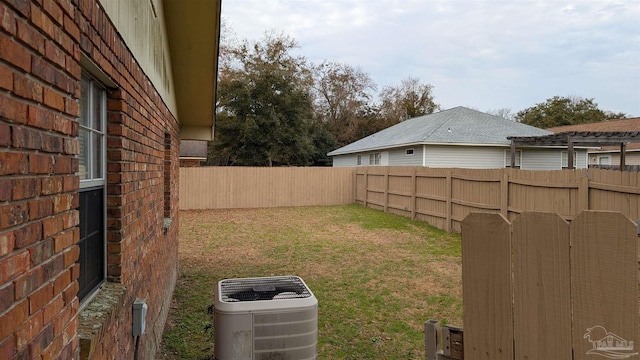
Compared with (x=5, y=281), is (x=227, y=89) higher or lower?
higher

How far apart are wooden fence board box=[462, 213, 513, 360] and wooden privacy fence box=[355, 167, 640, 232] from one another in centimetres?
626

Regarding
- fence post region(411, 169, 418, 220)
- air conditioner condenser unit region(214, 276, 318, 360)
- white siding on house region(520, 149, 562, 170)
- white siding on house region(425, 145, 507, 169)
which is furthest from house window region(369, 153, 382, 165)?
air conditioner condenser unit region(214, 276, 318, 360)

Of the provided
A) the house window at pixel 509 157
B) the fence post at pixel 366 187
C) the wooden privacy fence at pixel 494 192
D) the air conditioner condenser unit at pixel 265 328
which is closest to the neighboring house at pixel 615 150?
the house window at pixel 509 157

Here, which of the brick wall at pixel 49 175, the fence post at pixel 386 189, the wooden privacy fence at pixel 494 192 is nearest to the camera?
the brick wall at pixel 49 175

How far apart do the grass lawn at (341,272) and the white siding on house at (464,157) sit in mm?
5625

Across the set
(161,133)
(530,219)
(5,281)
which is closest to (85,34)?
(5,281)

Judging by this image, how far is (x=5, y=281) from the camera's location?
4.08 feet

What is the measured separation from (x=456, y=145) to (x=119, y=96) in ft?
61.6

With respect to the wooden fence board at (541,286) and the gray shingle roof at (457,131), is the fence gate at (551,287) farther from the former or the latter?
the gray shingle roof at (457,131)

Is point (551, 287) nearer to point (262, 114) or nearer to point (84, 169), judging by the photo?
point (84, 169)

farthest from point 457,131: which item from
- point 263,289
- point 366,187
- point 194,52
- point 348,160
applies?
point 263,289

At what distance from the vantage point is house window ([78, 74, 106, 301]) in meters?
2.47

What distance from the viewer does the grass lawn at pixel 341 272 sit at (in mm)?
5145

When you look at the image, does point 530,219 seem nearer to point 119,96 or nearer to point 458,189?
point 119,96
